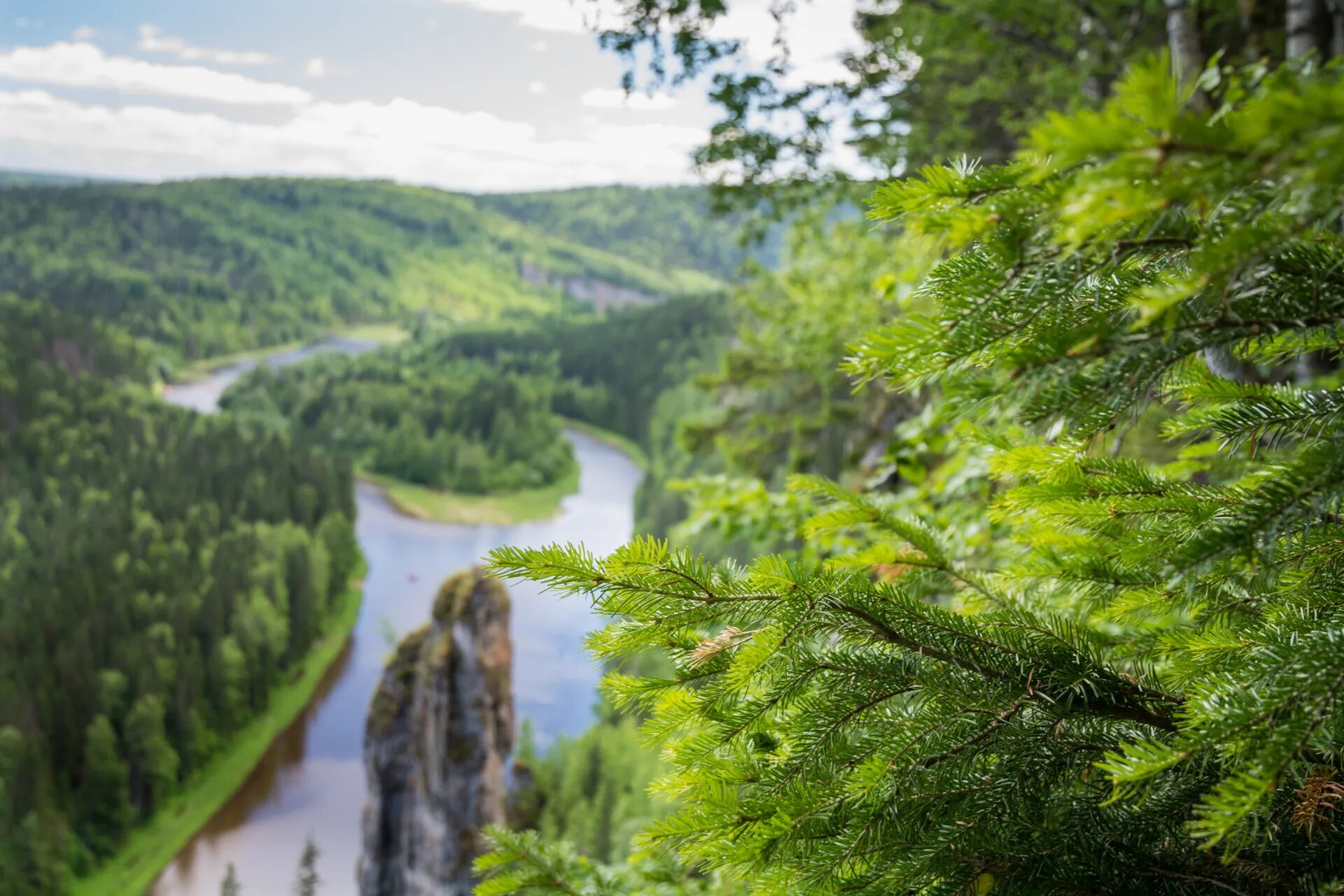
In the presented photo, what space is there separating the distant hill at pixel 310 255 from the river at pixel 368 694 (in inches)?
2201

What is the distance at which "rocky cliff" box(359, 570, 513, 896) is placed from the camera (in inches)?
708

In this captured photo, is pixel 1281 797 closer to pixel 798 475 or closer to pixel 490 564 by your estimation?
pixel 798 475

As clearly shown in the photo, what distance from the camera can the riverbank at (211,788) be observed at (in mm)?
31906

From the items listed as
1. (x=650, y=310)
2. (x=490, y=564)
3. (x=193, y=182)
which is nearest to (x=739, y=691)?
(x=490, y=564)

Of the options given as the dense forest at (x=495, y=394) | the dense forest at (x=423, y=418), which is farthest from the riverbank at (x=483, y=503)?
the dense forest at (x=495, y=394)

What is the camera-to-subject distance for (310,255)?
463 ft

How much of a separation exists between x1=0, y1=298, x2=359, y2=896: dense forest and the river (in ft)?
9.84

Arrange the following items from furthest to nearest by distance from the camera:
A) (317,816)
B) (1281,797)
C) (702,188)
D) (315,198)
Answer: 1. (315,198)
2. (317,816)
3. (702,188)
4. (1281,797)

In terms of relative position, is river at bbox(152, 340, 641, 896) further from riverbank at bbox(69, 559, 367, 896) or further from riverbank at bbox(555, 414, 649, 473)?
riverbank at bbox(555, 414, 649, 473)

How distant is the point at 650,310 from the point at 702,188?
10020 centimetres

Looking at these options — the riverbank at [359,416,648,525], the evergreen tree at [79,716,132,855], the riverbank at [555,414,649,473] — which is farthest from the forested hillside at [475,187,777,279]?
the evergreen tree at [79,716,132,855]

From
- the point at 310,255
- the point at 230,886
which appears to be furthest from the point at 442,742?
the point at 310,255

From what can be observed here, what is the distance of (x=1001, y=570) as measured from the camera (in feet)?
5.86

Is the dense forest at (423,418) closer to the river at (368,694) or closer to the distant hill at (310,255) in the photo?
the river at (368,694)
